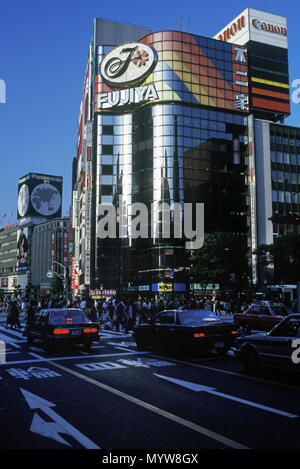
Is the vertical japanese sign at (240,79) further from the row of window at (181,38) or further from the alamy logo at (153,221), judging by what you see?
the alamy logo at (153,221)

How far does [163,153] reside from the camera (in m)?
63.9

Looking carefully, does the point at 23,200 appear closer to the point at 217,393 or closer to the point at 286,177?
the point at 286,177

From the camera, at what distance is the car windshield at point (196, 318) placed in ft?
42.7

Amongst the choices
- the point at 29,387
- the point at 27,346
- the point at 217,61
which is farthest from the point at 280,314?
the point at 217,61

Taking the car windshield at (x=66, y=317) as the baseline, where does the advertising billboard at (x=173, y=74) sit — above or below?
above

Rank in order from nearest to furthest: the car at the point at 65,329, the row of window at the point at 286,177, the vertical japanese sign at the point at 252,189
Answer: the car at the point at 65,329 → the vertical japanese sign at the point at 252,189 → the row of window at the point at 286,177

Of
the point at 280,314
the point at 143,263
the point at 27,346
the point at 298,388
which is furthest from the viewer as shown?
the point at 143,263

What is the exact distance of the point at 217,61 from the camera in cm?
6938

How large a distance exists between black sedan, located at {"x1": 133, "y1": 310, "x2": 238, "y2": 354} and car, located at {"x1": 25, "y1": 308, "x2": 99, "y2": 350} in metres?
2.20

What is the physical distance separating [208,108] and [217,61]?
28.3 ft

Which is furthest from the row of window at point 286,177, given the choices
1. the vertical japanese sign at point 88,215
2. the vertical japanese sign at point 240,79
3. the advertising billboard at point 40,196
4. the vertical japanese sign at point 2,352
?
the advertising billboard at point 40,196

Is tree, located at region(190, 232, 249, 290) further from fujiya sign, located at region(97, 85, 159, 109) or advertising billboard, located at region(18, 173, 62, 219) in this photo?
advertising billboard, located at region(18, 173, 62, 219)

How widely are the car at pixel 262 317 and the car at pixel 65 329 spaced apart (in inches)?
314
